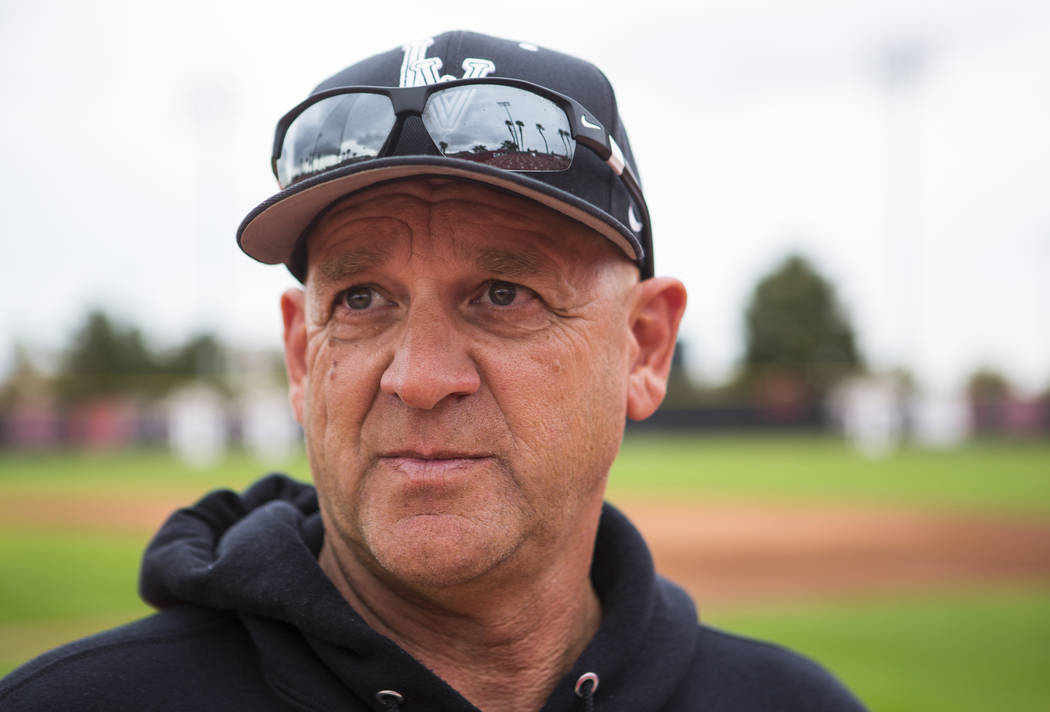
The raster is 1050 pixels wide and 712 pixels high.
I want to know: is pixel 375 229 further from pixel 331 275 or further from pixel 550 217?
pixel 550 217

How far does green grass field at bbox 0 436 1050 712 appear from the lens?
5.74m

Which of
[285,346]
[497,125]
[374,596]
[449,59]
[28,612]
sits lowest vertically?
[28,612]

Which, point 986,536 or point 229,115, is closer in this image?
point 986,536

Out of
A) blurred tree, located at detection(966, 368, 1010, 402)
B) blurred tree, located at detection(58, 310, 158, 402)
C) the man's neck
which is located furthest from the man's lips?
blurred tree, located at detection(966, 368, 1010, 402)

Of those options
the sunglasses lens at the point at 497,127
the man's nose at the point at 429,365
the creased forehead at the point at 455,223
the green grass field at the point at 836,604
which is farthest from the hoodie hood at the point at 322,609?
the green grass field at the point at 836,604

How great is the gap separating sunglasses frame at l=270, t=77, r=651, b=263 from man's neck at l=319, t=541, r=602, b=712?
692 mm

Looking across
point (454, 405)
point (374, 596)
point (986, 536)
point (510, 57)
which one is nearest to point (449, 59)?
point (510, 57)

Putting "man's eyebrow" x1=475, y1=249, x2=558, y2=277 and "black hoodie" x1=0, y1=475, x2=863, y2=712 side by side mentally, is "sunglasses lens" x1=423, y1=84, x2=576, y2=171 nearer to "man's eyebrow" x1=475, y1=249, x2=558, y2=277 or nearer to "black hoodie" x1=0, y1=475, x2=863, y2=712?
"man's eyebrow" x1=475, y1=249, x2=558, y2=277

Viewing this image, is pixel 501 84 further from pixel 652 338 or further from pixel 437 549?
pixel 437 549

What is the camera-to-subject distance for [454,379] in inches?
55.7

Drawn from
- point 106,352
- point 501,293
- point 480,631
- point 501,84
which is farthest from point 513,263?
point 106,352

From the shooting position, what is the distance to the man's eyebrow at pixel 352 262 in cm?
150

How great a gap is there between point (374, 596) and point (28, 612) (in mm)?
6781

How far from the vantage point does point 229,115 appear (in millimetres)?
37938
